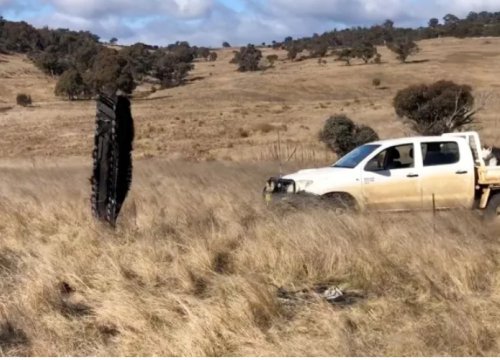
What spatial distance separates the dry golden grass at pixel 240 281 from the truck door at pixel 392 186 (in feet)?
6.89

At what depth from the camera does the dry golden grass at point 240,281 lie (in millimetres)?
5805

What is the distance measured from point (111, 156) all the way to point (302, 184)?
12.8 ft

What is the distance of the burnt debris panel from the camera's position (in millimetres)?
10508

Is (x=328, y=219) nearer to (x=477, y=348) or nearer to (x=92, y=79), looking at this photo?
(x=477, y=348)

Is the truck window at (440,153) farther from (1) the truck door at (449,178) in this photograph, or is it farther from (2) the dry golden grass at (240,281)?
(2) the dry golden grass at (240,281)

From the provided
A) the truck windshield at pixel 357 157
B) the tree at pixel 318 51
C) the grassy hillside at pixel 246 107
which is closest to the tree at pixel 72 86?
the grassy hillside at pixel 246 107

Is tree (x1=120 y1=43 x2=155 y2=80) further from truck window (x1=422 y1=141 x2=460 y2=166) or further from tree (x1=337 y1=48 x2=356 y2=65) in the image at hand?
truck window (x1=422 y1=141 x2=460 y2=166)

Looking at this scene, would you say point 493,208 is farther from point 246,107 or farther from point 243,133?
point 246,107

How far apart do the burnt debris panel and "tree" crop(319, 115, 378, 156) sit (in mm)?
22116

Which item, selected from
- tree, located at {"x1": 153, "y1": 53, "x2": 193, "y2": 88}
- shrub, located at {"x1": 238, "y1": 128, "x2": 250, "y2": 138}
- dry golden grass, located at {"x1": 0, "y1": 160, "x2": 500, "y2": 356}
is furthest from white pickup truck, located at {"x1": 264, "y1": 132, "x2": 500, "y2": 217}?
tree, located at {"x1": 153, "y1": 53, "x2": 193, "y2": 88}

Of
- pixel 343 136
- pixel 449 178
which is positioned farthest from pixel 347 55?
pixel 449 178

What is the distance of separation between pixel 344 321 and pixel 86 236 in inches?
177

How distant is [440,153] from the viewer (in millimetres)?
13633

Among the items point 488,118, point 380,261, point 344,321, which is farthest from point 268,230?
point 488,118
